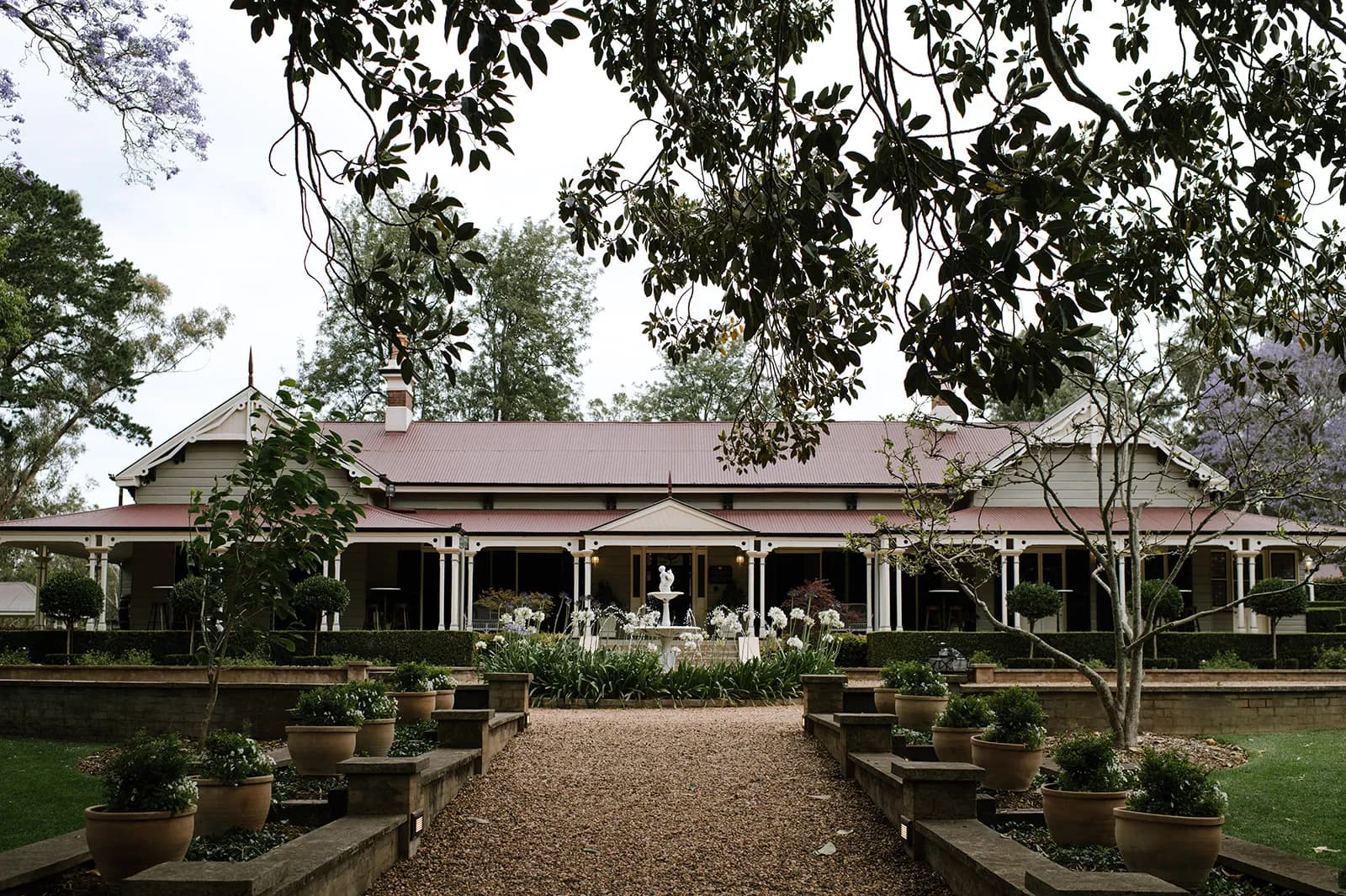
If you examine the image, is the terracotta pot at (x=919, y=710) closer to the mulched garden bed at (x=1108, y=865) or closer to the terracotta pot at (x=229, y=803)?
the mulched garden bed at (x=1108, y=865)

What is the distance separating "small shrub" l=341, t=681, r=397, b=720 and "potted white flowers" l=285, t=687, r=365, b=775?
0.32 m

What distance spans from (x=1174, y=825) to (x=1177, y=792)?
0.20m

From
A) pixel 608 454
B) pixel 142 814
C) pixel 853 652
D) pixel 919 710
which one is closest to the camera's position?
pixel 142 814

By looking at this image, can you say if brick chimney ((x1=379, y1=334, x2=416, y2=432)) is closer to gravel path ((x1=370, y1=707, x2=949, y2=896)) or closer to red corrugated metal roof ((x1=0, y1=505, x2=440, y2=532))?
red corrugated metal roof ((x1=0, y1=505, x2=440, y2=532))

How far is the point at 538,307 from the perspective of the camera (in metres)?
39.9

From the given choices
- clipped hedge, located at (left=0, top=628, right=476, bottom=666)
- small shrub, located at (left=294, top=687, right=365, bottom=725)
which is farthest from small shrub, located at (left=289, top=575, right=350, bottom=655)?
small shrub, located at (left=294, top=687, right=365, bottom=725)

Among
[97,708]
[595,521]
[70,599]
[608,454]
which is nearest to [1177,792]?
[97,708]

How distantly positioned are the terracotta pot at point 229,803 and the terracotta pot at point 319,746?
1455mm

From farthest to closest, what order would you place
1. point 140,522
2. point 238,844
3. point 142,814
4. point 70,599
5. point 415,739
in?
1. point 140,522
2. point 70,599
3. point 415,739
4. point 238,844
5. point 142,814

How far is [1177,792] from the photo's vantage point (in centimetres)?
592

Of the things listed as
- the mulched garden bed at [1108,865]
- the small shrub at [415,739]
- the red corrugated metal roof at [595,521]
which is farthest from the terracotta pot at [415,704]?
the red corrugated metal roof at [595,521]

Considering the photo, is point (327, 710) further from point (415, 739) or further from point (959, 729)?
point (959, 729)

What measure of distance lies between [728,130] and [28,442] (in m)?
38.8

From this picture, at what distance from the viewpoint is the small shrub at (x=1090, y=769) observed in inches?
266
